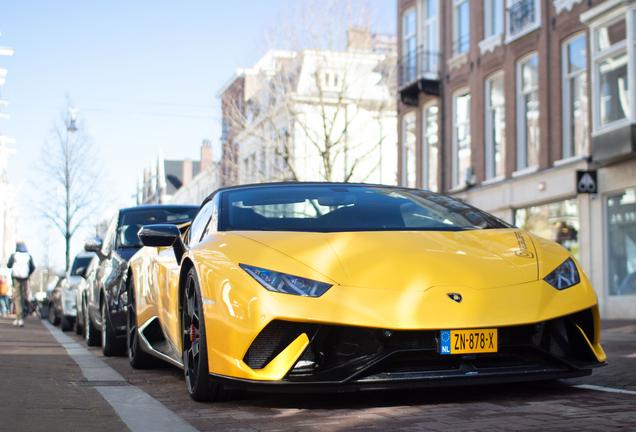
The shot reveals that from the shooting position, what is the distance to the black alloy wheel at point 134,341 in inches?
269

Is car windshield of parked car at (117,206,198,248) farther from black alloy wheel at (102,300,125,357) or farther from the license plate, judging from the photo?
the license plate

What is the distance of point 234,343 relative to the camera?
416 centimetres

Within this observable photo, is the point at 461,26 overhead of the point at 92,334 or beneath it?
overhead

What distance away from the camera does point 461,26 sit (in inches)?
974

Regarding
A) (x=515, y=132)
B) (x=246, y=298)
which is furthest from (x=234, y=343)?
(x=515, y=132)

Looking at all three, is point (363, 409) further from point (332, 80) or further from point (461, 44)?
point (332, 80)

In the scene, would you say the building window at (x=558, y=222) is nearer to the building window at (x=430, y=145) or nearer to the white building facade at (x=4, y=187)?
the building window at (x=430, y=145)

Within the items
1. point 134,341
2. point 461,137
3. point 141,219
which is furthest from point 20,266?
point 461,137

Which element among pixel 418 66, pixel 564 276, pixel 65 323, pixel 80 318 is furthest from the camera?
pixel 418 66

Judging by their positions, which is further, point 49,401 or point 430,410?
point 49,401

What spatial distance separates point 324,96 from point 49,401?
23613 millimetres

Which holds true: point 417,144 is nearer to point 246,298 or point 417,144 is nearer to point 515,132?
point 515,132

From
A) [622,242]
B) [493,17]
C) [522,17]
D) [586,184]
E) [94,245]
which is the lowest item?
[94,245]

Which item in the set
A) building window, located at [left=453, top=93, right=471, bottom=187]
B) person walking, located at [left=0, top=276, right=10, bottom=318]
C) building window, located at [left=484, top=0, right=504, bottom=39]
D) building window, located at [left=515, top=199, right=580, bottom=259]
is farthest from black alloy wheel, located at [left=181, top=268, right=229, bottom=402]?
person walking, located at [left=0, top=276, right=10, bottom=318]
